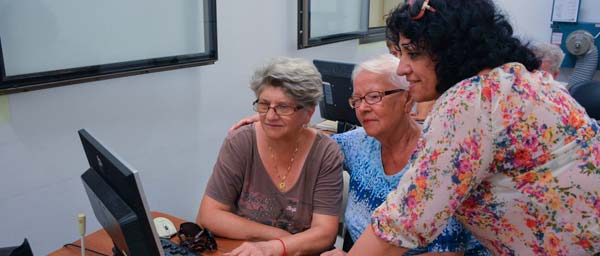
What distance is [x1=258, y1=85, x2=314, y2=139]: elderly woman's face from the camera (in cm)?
164

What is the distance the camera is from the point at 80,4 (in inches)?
76.0

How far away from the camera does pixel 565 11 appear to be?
446 centimetres

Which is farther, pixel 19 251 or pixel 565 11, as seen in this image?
pixel 565 11

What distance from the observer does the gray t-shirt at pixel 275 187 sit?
1655mm

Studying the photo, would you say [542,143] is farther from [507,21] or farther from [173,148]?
[173,148]

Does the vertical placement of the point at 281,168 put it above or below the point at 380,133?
below

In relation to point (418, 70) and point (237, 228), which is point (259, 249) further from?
point (418, 70)

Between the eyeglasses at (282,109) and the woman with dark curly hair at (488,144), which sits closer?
the woman with dark curly hair at (488,144)

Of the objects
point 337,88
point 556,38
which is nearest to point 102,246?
point 337,88

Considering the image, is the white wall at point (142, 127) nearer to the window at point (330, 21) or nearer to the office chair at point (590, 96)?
the window at point (330, 21)

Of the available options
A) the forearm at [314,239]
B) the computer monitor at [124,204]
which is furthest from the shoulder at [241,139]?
the computer monitor at [124,204]

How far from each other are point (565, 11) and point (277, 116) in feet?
12.7

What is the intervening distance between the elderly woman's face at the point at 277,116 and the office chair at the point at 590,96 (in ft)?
8.06

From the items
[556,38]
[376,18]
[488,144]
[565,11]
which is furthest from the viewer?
[556,38]
